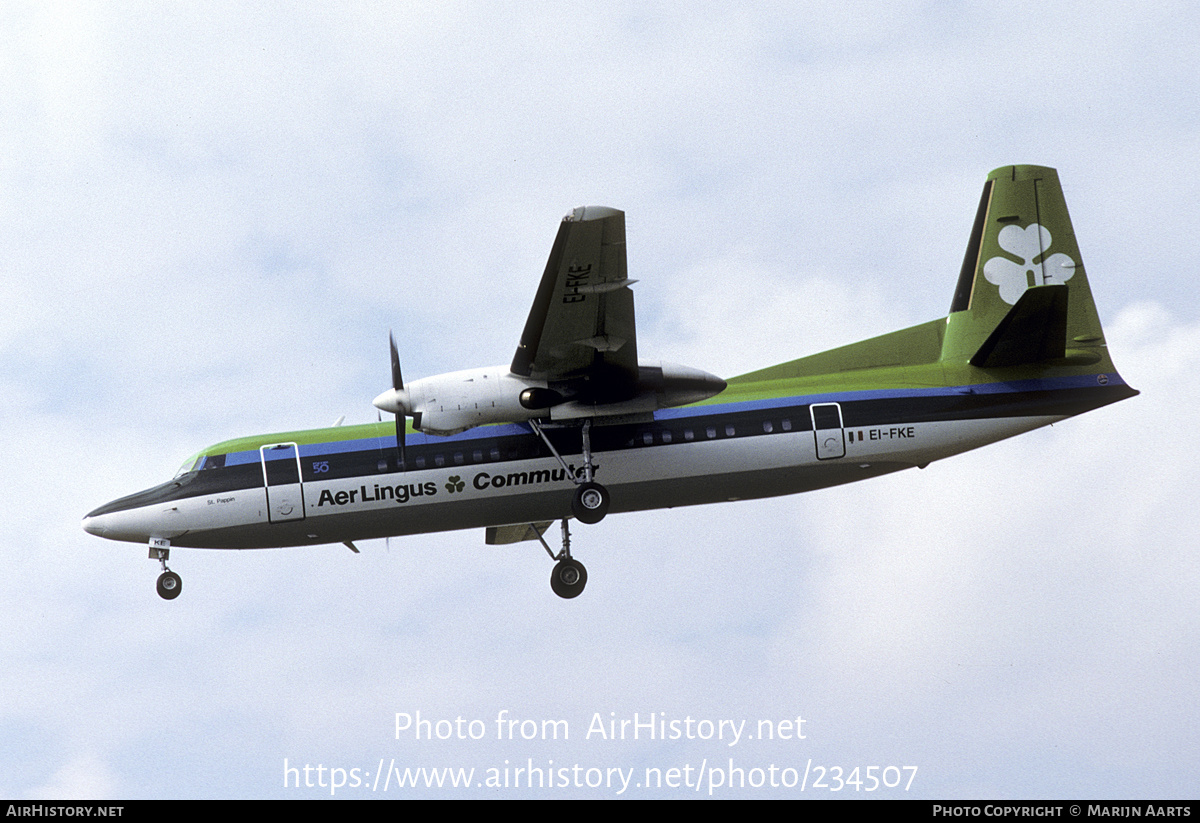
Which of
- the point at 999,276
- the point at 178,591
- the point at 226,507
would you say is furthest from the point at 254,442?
the point at 999,276

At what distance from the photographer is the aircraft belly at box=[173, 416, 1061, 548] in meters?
24.4

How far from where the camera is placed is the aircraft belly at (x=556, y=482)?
80.1ft

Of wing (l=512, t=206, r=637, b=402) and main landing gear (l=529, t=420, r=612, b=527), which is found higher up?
wing (l=512, t=206, r=637, b=402)

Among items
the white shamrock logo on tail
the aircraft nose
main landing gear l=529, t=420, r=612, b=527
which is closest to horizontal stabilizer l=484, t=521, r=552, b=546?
main landing gear l=529, t=420, r=612, b=527

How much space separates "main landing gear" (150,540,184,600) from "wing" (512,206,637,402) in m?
7.71

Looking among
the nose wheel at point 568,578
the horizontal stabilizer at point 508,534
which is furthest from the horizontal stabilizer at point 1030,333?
the horizontal stabilizer at point 508,534

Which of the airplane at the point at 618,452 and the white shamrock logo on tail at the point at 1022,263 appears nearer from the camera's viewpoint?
the airplane at the point at 618,452

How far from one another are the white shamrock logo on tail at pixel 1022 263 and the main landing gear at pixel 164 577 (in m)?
17.0

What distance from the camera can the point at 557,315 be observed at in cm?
2192

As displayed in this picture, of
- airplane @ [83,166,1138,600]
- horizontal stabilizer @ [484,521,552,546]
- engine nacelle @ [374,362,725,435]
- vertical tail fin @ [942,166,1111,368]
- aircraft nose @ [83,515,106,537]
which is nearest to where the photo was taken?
engine nacelle @ [374,362,725,435]

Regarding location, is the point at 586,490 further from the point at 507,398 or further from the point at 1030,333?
the point at 1030,333

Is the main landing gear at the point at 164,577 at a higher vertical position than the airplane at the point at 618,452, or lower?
lower

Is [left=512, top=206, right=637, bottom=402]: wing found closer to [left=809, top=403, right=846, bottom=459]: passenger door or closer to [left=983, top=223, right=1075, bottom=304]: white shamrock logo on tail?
[left=809, top=403, right=846, bottom=459]: passenger door

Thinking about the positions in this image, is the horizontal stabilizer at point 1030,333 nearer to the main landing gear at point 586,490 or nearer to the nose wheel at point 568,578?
the main landing gear at point 586,490
